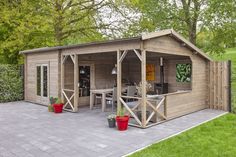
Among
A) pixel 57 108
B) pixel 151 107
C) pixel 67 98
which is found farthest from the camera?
pixel 67 98

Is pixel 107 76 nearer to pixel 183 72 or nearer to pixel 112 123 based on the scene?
pixel 183 72

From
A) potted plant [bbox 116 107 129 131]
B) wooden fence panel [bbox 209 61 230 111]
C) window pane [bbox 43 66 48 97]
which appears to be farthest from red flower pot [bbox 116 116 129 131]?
window pane [bbox 43 66 48 97]

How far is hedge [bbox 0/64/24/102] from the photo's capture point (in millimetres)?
11445

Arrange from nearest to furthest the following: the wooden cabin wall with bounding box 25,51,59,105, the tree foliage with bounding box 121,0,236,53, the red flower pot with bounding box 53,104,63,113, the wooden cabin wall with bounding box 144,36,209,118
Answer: the wooden cabin wall with bounding box 144,36,209,118
the red flower pot with bounding box 53,104,63,113
the wooden cabin wall with bounding box 25,51,59,105
the tree foliage with bounding box 121,0,236,53

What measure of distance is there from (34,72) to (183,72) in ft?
22.4

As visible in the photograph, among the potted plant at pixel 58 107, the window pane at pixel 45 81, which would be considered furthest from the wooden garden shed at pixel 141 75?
the potted plant at pixel 58 107

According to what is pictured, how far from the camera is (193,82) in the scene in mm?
9125

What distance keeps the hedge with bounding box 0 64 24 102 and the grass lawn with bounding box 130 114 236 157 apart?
29.4 ft

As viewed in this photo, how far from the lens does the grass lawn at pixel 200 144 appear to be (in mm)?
4664

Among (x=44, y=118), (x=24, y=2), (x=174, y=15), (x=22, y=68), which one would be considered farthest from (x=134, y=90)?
(x=24, y=2)

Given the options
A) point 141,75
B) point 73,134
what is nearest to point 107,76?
point 141,75

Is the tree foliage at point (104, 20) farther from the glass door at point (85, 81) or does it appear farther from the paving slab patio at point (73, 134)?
the paving slab patio at point (73, 134)

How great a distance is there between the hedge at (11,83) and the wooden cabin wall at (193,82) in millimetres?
7539

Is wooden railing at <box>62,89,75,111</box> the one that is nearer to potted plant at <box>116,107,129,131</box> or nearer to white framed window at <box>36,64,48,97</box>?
white framed window at <box>36,64,48,97</box>
